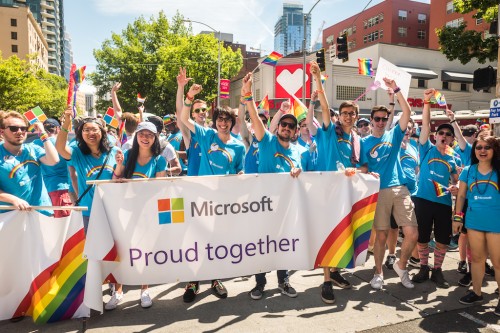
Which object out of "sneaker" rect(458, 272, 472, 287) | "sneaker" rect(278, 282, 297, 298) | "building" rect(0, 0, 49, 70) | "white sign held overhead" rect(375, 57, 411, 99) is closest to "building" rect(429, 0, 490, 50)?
"white sign held overhead" rect(375, 57, 411, 99)

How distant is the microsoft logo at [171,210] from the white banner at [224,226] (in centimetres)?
1

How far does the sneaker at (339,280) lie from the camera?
4.69 m

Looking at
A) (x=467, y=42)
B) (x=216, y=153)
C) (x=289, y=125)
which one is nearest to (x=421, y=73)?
(x=467, y=42)

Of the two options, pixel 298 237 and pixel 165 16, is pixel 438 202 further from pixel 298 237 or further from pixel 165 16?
pixel 165 16

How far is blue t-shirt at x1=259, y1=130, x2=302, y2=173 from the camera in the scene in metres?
4.44

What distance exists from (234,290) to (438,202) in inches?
111

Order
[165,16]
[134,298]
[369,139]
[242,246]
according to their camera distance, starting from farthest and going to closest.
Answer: [165,16] → [369,139] → [134,298] → [242,246]

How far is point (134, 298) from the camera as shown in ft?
14.5

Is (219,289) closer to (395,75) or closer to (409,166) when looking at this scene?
(409,166)

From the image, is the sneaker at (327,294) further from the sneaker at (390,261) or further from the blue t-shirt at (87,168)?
the blue t-shirt at (87,168)

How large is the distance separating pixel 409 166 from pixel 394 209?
1235mm

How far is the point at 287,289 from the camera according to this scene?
4512 millimetres

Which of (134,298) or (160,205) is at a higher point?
(160,205)

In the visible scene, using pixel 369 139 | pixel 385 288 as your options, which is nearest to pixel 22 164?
pixel 369 139
